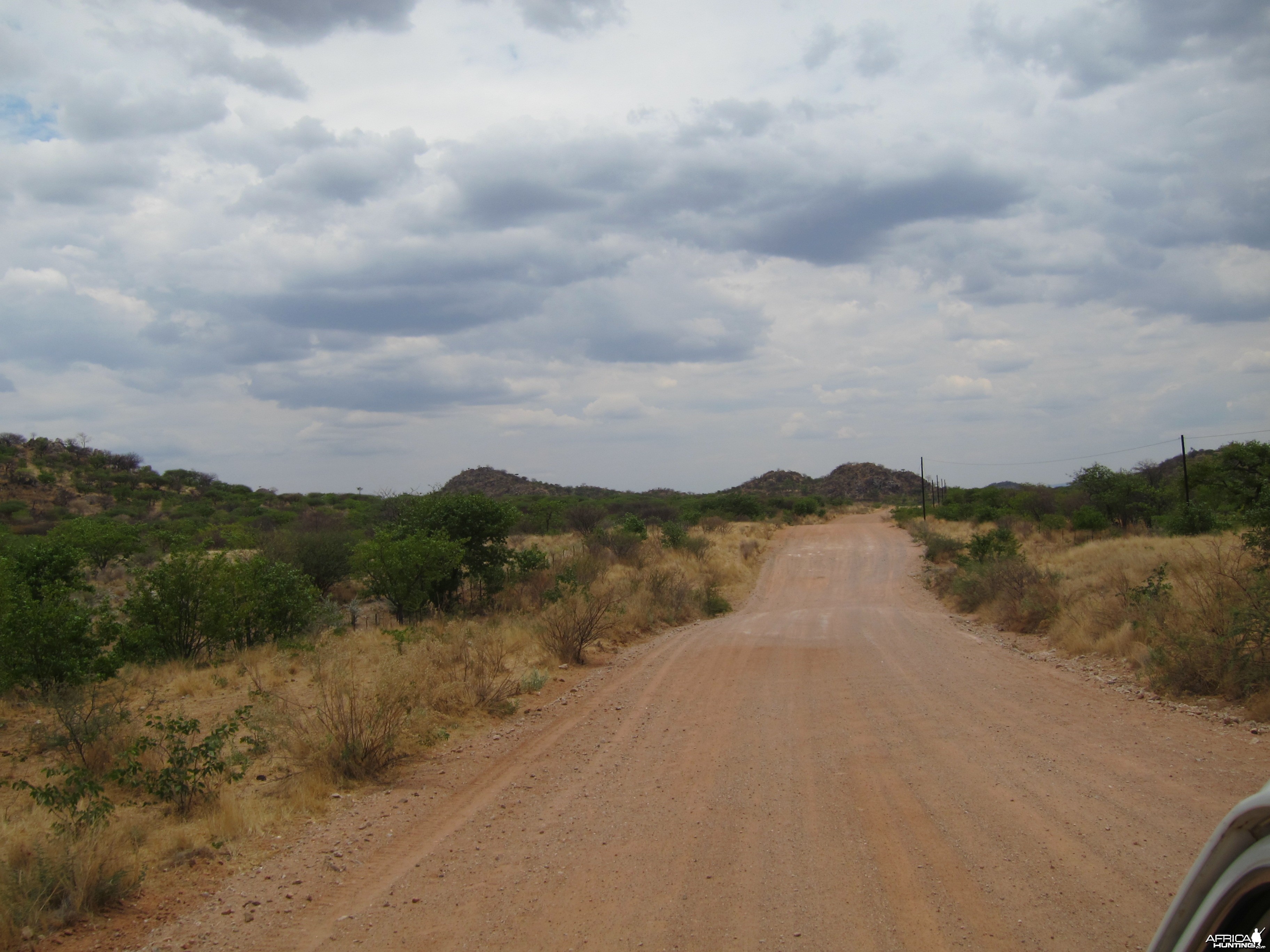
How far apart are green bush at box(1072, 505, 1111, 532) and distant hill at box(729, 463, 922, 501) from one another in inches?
2910

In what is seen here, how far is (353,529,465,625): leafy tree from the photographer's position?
17703mm

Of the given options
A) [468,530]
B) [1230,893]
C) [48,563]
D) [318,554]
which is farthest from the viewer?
[318,554]

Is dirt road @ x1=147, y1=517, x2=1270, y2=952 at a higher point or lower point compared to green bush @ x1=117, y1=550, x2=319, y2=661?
lower

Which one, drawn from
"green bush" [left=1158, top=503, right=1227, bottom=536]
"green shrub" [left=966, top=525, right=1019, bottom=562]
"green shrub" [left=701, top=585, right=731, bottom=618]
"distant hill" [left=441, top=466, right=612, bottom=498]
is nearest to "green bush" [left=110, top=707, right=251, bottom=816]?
"green shrub" [left=701, top=585, right=731, bottom=618]

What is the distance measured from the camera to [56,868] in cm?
505

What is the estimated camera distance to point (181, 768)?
23.8 ft

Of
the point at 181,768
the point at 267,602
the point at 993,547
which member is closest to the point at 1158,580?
the point at 993,547

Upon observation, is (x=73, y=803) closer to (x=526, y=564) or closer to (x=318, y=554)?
(x=526, y=564)

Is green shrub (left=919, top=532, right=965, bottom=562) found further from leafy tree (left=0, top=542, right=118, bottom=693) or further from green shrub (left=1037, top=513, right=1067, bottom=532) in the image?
leafy tree (left=0, top=542, right=118, bottom=693)

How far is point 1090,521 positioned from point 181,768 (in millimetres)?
39461

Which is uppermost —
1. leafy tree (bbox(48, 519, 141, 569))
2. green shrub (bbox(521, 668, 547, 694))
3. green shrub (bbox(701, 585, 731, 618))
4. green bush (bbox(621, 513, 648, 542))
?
leafy tree (bbox(48, 519, 141, 569))

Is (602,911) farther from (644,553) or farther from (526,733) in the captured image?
(644,553)

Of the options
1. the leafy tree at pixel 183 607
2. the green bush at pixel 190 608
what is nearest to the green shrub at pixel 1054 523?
the green bush at pixel 190 608

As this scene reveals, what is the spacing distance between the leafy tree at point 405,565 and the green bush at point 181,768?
918 cm
